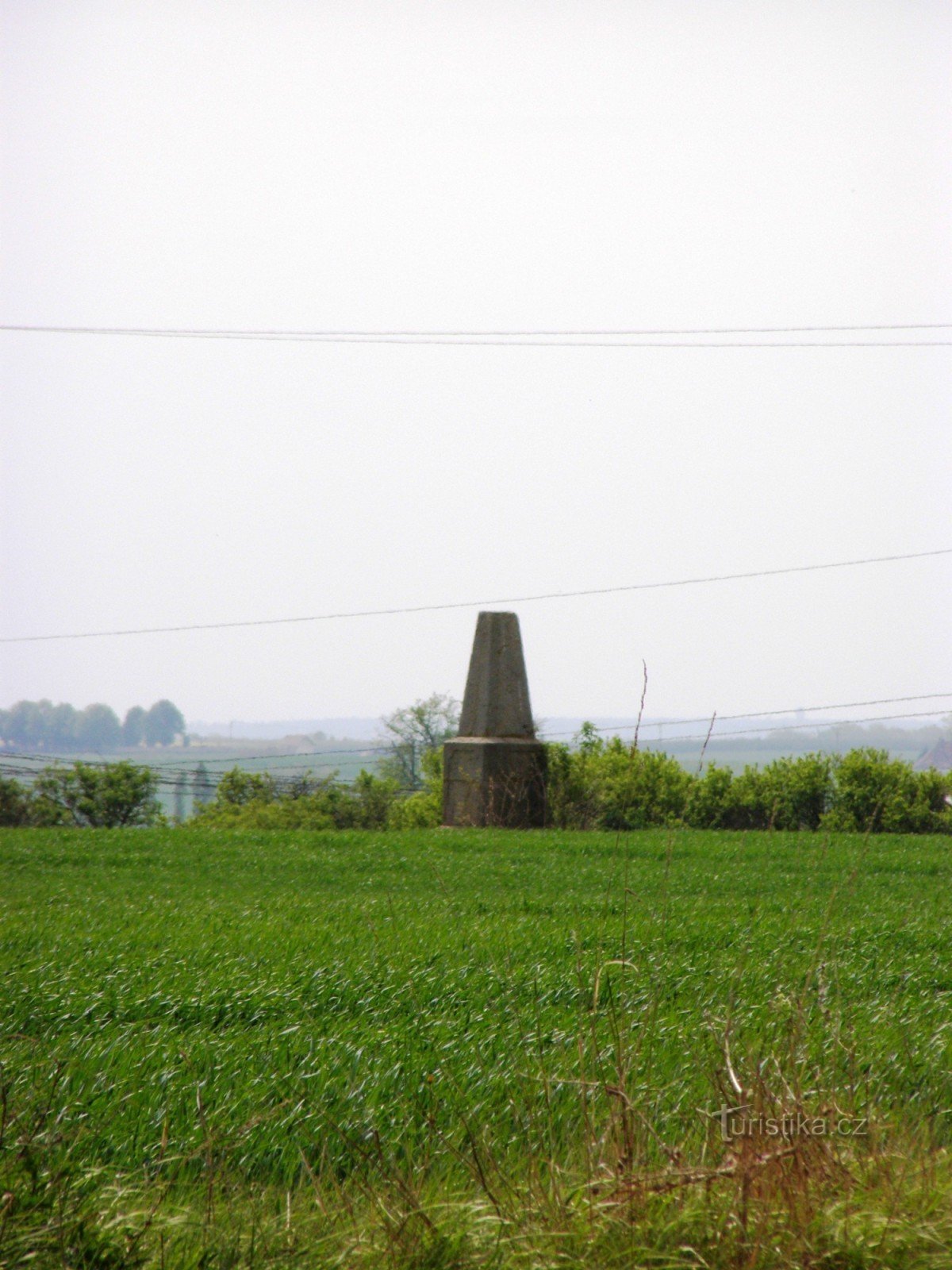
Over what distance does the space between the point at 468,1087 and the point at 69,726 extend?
192683 millimetres

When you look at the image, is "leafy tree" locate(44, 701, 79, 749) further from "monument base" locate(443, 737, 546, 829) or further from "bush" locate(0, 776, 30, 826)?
"monument base" locate(443, 737, 546, 829)

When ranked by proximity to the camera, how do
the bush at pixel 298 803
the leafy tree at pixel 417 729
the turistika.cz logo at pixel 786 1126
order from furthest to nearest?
the leafy tree at pixel 417 729 < the bush at pixel 298 803 < the turistika.cz logo at pixel 786 1126

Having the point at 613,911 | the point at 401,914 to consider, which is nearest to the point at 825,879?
the point at 613,911

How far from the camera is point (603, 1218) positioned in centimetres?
254

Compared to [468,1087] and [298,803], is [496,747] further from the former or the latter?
[468,1087]

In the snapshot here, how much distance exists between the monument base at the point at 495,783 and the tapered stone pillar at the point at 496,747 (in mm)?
10

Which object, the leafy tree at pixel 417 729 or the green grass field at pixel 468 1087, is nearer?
the green grass field at pixel 468 1087

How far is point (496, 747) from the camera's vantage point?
14.4 m

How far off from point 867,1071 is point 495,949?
219 centimetres

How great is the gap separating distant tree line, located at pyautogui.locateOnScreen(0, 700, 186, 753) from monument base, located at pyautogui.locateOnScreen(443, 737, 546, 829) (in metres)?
135

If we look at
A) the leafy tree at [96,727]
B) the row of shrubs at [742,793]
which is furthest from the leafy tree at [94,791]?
the leafy tree at [96,727]

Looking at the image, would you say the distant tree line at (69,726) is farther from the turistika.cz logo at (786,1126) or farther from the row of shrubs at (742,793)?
the turistika.cz logo at (786,1126)

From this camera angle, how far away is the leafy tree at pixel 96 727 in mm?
185000

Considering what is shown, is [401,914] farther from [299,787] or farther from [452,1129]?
[299,787]
